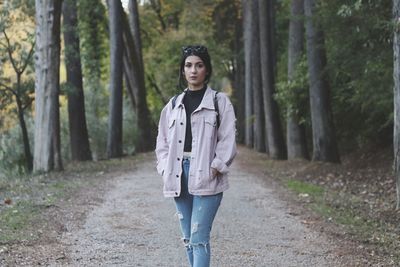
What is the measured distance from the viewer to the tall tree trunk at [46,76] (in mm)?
16359

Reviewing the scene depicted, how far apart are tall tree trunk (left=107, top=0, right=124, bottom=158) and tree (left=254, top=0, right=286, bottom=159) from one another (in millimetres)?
5339

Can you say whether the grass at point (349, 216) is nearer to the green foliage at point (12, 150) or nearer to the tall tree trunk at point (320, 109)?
the tall tree trunk at point (320, 109)

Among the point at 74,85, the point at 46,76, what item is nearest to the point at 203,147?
the point at 46,76

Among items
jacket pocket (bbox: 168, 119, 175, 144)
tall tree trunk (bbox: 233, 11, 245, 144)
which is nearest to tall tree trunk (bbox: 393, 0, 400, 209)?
jacket pocket (bbox: 168, 119, 175, 144)

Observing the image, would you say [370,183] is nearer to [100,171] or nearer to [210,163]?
[100,171]

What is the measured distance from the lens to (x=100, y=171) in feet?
Result: 61.1

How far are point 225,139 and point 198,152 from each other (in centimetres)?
24

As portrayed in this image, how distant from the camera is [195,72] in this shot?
5.60 metres

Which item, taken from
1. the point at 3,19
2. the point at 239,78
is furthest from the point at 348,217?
the point at 239,78

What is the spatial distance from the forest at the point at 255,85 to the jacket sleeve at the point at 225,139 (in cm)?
478

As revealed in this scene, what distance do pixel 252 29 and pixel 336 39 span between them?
1579 centimetres

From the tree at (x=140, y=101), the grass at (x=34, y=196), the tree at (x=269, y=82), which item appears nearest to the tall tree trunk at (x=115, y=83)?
the tree at (x=140, y=101)

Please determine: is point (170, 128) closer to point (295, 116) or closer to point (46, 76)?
point (46, 76)

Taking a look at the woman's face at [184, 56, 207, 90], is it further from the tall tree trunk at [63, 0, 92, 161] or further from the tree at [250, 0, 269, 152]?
the tree at [250, 0, 269, 152]
